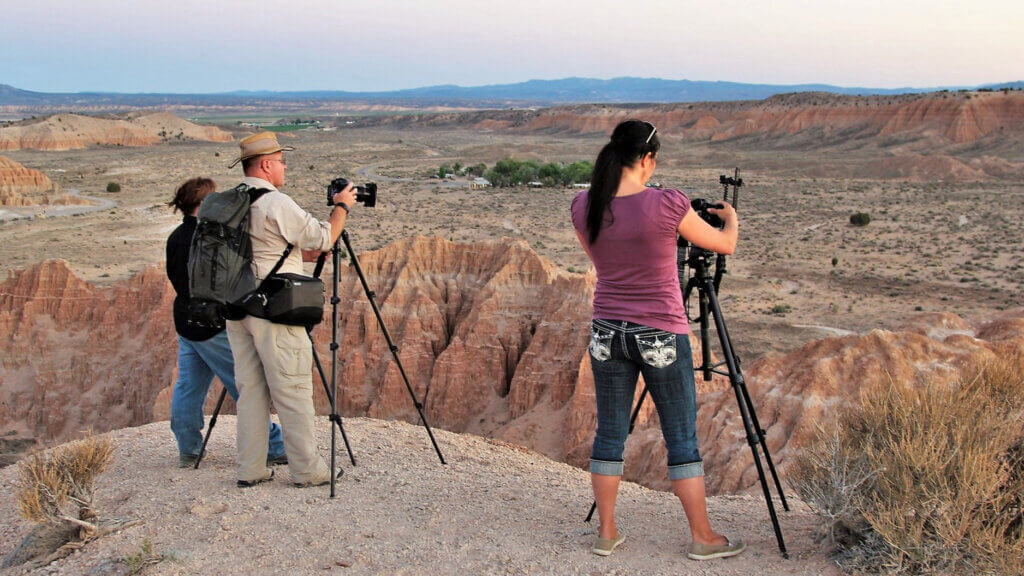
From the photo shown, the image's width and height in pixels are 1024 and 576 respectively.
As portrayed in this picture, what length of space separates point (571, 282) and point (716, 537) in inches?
402

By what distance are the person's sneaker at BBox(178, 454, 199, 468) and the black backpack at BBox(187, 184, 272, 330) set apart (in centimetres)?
183

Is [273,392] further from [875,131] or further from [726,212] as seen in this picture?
[875,131]

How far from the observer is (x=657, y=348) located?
4.34 m

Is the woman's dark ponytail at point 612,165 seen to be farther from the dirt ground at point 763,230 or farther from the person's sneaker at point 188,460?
the dirt ground at point 763,230

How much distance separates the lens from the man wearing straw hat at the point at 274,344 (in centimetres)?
526

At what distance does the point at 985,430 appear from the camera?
4.44 m

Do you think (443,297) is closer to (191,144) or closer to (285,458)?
(285,458)

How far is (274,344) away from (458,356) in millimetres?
9667

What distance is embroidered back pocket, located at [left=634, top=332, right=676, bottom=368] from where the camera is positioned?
433 cm

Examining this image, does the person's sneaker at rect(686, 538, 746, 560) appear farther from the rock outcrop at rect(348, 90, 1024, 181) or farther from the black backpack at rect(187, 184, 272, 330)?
the rock outcrop at rect(348, 90, 1024, 181)

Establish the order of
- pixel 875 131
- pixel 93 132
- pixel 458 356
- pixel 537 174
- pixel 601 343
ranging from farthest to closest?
1. pixel 93 132
2. pixel 875 131
3. pixel 537 174
4. pixel 458 356
5. pixel 601 343

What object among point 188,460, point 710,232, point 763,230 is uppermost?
point 710,232

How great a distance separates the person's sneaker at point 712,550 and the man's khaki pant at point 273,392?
266 cm

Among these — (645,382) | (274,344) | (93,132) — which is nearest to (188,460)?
(274,344)
